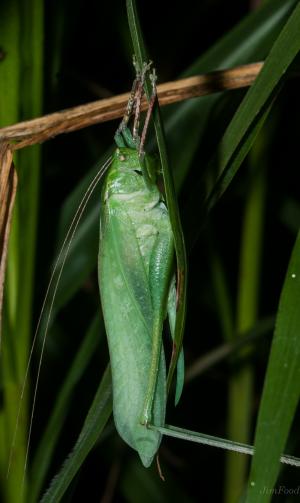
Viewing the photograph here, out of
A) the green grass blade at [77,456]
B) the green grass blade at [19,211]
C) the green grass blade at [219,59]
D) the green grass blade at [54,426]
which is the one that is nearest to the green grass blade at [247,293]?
the green grass blade at [219,59]

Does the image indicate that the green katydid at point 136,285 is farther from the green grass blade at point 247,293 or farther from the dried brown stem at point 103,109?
the green grass blade at point 247,293

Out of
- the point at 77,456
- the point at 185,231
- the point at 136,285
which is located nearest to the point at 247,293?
the point at 136,285

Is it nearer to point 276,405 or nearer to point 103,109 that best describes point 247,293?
point 103,109

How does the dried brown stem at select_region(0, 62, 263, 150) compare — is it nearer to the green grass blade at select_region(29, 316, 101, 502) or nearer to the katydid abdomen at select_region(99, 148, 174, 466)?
the katydid abdomen at select_region(99, 148, 174, 466)

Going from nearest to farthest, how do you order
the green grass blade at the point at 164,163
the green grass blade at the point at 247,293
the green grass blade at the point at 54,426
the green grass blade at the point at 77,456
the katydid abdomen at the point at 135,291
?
the green grass blade at the point at 164,163 < the green grass blade at the point at 77,456 < the katydid abdomen at the point at 135,291 < the green grass blade at the point at 54,426 < the green grass blade at the point at 247,293

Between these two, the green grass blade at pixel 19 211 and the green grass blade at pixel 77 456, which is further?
the green grass blade at pixel 19 211

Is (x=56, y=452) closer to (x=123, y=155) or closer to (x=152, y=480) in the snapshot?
(x=152, y=480)

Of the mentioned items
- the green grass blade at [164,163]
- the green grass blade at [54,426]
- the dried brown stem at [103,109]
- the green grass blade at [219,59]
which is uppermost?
the green grass blade at [219,59]

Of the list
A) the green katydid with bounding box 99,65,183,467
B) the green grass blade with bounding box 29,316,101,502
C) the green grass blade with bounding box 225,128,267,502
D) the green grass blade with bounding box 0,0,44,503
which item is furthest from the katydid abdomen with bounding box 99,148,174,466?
the green grass blade with bounding box 225,128,267,502
